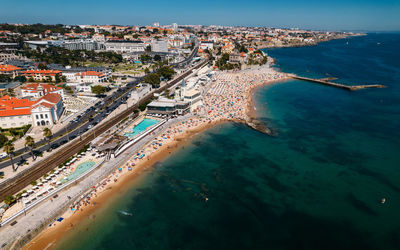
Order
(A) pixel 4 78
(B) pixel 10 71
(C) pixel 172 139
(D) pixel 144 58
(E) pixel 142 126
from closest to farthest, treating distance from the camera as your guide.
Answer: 1. (C) pixel 172 139
2. (E) pixel 142 126
3. (A) pixel 4 78
4. (B) pixel 10 71
5. (D) pixel 144 58

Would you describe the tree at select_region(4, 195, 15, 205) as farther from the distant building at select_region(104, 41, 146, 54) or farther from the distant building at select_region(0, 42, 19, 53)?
the distant building at select_region(104, 41, 146, 54)

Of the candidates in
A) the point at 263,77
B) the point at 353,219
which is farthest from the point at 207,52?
the point at 353,219

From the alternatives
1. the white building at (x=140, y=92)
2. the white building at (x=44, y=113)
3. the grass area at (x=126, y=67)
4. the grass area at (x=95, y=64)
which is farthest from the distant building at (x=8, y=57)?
the white building at (x=44, y=113)

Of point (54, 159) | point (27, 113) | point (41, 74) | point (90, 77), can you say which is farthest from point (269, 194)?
point (41, 74)

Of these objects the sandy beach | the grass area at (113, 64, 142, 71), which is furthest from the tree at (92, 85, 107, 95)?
the grass area at (113, 64, 142, 71)

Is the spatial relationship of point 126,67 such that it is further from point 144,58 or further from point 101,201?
point 101,201

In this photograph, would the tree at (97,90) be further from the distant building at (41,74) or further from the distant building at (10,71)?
the distant building at (10,71)
